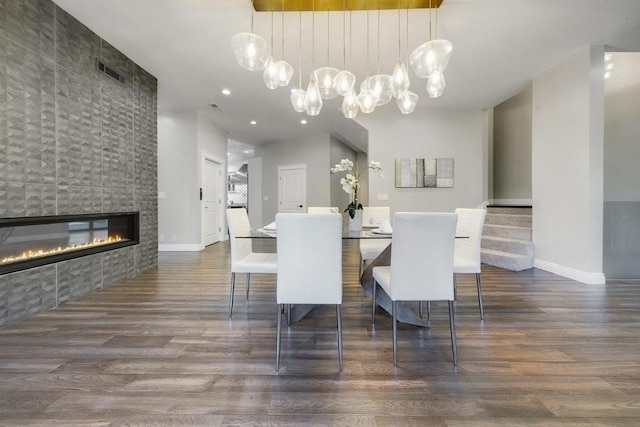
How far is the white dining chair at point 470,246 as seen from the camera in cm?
232

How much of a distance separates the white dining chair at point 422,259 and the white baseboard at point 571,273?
107 inches

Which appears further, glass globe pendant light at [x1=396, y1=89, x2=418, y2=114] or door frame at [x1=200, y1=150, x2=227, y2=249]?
door frame at [x1=200, y1=150, x2=227, y2=249]

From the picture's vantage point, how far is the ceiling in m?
2.58

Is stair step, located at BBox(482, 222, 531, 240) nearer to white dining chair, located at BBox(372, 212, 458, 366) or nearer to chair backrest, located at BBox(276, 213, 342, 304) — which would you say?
white dining chair, located at BBox(372, 212, 458, 366)

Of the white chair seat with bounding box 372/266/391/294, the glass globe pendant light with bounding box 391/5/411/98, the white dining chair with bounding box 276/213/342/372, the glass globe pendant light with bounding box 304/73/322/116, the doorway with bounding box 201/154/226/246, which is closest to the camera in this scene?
the white dining chair with bounding box 276/213/342/372

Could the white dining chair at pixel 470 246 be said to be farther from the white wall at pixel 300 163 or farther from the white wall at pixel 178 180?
the white wall at pixel 300 163

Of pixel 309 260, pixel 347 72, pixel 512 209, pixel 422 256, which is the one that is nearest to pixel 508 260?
pixel 512 209

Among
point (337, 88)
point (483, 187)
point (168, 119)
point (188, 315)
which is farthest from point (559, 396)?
point (168, 119)

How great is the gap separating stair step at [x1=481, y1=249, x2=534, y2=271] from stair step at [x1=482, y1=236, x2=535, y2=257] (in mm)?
74

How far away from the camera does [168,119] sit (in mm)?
5465

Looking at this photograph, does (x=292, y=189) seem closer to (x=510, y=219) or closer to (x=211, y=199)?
(x=211, y=199)

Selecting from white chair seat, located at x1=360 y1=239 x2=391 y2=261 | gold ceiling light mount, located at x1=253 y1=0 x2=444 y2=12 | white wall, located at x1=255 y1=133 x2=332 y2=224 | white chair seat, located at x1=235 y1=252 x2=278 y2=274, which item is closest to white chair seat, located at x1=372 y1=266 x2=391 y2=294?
white chair seat, located at x1=235 y1=252 x2=278 y2=274

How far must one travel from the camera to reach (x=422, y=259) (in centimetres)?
167

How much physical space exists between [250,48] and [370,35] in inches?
55.2
